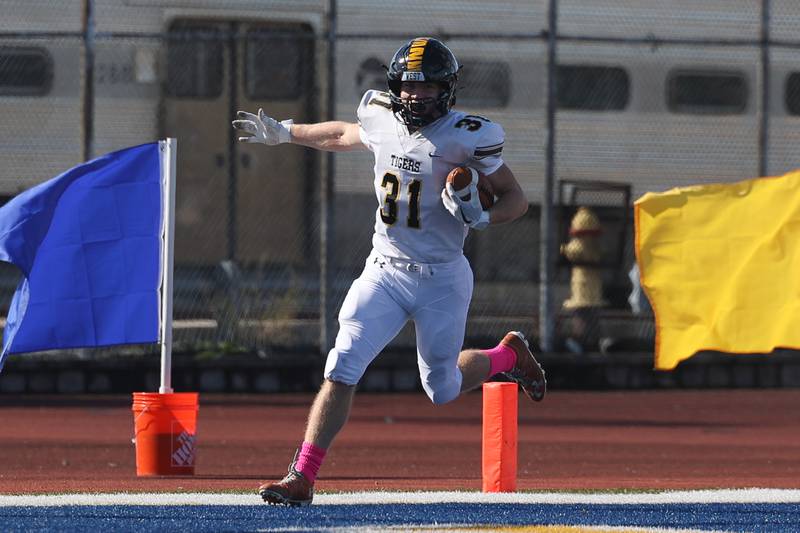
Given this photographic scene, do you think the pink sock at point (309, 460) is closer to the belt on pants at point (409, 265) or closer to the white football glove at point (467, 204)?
the belt on pants at point (409, 265)

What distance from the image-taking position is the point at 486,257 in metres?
16.8

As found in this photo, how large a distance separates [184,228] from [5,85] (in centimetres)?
207

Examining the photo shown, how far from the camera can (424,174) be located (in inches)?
309

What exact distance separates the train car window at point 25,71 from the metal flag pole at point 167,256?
20.5ft

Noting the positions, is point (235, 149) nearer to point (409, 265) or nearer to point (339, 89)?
point (339, 89)

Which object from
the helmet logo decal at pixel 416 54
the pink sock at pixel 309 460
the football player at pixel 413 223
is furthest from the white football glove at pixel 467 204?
the pink sock at pixel 309 460

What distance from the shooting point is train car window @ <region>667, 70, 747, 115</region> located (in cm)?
1744

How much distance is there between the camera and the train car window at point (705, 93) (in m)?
17.4

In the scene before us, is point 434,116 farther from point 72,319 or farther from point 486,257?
point 486,257

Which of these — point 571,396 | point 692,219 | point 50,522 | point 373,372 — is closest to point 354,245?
point 373,372

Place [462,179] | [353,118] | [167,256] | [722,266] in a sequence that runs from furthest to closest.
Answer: [353,118], [722,266], [167,256], [462,179]

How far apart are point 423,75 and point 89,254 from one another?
3072 mm

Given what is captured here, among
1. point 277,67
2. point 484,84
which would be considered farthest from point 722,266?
point 277,67

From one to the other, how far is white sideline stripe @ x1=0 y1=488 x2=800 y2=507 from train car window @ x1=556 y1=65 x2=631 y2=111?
345 inches
